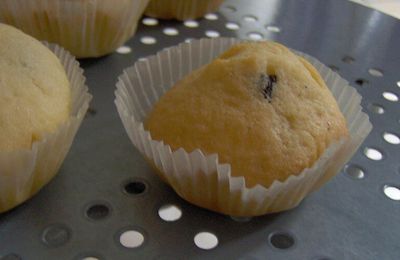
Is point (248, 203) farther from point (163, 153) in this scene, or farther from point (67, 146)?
point (67, 146)

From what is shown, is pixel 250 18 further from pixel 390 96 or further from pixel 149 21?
pixel 390 96

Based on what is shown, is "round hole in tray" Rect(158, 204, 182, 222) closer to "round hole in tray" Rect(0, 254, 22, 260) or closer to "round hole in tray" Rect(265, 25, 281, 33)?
"round hole in tray" Rect(0, 254, 22, 260)

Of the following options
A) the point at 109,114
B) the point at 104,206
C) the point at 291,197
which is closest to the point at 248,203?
the point at 291,197

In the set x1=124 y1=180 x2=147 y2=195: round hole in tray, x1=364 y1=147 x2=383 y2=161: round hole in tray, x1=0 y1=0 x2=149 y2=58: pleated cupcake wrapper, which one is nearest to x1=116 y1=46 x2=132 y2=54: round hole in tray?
x1=0 y1=0 x2=149 y2=58: pleated cupcake wrapper

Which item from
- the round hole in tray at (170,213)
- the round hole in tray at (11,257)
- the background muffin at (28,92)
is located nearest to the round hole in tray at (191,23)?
the background muffin at (28,92)

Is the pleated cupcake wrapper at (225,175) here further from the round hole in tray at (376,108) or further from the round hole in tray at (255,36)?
the round hole in tray at (255,36)
